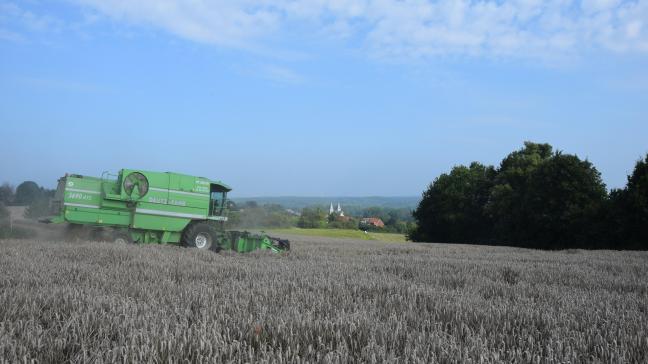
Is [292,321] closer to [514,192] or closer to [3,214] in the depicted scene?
[3,214]

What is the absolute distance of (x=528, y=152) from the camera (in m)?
55.6

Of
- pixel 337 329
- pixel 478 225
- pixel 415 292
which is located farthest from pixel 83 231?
pixel 478 225

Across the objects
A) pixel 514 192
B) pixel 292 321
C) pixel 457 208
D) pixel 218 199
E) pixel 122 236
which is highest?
pixel 514 192

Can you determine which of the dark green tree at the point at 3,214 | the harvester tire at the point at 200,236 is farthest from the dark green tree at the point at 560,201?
the dark green tree at the point at 3,214

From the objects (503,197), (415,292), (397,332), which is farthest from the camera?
(503,197)

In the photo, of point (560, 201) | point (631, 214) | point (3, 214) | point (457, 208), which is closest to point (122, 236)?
point (3, 214)

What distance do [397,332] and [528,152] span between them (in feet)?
187

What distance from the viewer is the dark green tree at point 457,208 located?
57969mm

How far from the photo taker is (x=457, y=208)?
59594 millimetres

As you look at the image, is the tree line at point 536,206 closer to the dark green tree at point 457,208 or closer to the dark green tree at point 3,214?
the dark green tree at point 457,208

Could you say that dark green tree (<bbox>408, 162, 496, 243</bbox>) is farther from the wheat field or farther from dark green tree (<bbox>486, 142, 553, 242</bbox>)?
the wheat field

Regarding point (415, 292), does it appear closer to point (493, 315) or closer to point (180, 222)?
point (493, 315)

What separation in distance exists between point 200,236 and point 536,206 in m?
37.0

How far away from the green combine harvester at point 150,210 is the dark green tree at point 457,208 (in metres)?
43.8
